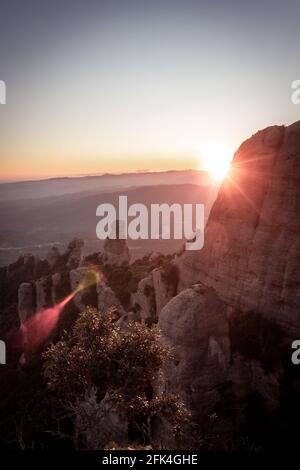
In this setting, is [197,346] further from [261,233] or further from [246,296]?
[261,233]

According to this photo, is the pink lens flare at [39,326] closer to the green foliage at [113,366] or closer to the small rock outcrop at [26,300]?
the small rock outcrop at [26,300]

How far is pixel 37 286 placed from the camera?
73125 mm

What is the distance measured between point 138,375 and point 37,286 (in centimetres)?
5359

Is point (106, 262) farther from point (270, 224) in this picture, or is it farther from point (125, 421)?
point (125, 421)

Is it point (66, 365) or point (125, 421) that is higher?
point (66, 365)

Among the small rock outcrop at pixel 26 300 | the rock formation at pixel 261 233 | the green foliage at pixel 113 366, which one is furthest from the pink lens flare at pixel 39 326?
the green foliage at pixel 113 366

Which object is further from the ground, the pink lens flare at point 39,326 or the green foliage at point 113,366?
the green foliage at point 113,366

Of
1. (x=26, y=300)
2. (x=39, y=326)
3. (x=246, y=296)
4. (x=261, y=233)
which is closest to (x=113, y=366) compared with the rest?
(x=246, y=296)

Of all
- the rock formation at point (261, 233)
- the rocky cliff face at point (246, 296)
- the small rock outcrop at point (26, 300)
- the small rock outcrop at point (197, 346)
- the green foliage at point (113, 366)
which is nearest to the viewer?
the green foliage at point (113, 366)

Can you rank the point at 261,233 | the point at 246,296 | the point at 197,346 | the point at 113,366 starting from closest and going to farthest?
the point at 113,366 → the point at 197,346 → the point at 261,233 → the point at 246,296

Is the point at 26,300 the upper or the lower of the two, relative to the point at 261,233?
lower

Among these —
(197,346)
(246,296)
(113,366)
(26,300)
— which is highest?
(246,296)
